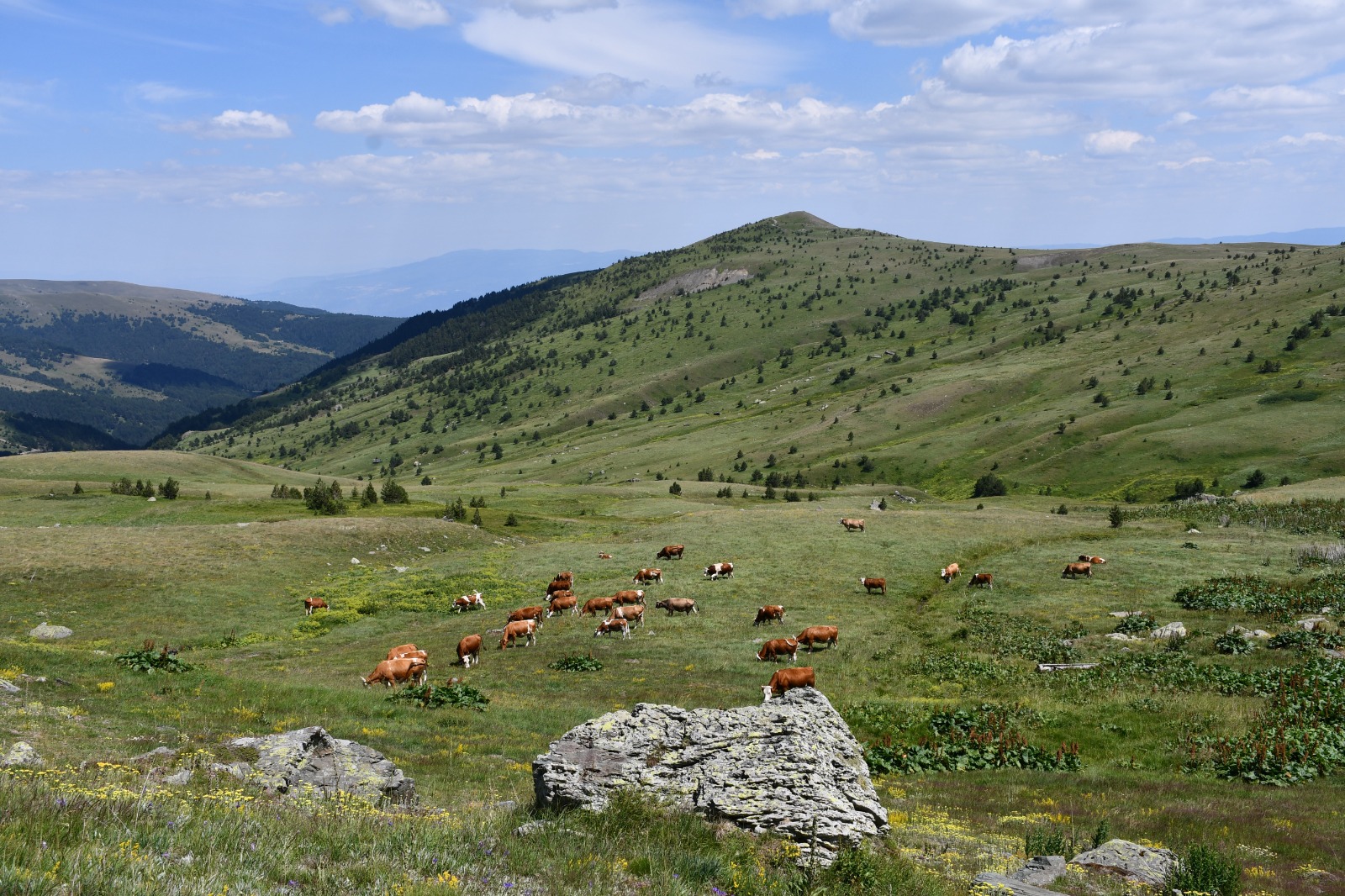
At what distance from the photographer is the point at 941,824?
1420cm

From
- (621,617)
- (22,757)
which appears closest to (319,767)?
(22,757)

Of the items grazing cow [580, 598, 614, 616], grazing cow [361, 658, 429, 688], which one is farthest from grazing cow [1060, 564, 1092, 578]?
grazing cow [361, 658, 429, 688]

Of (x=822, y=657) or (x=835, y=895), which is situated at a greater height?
(x=835, y=895)

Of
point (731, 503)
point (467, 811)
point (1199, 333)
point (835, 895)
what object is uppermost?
point (1199, 333)

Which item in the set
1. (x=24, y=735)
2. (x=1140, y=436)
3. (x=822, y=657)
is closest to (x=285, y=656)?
(x=24, y=735)

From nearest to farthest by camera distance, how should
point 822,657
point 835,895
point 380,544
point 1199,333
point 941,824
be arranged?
point 835,895, point 941,824, point 822,657, point 380,544, point 1199,333

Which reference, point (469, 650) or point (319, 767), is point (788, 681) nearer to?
point (469, 650)

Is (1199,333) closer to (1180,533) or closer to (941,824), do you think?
(1180,533)

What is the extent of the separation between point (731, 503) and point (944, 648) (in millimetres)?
62642

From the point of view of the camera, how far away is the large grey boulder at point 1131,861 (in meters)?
10.7

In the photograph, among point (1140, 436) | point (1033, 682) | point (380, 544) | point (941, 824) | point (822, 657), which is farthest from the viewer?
point (1140, 436)

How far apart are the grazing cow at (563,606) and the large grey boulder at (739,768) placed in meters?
27.0

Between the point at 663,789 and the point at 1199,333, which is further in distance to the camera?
the point at 1199,333

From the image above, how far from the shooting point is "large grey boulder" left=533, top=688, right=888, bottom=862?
11.2 m
